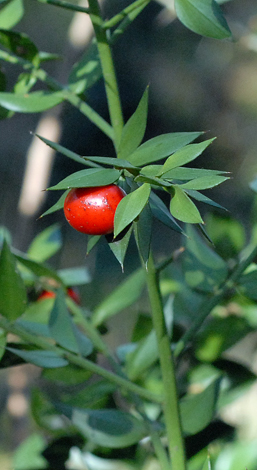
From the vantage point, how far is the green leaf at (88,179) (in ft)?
1.03

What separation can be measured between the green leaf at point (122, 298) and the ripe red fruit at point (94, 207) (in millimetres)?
276

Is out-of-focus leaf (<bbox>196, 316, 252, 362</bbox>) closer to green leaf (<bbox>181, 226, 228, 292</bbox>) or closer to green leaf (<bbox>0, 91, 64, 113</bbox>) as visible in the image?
green leaf (<bbox>181, 226, 228, 292</bbox>)

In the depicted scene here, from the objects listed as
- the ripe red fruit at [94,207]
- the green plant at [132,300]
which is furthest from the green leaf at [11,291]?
the ripe red fruit at [94,207]

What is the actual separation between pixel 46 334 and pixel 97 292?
68 cm

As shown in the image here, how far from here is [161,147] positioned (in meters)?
0.35

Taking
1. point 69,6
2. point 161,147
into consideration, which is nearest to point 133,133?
point 161,147

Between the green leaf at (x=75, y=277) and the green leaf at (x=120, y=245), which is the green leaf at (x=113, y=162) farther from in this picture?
the green leaf at (x=75, y=277)

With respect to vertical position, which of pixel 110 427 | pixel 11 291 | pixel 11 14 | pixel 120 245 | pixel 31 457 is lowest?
pixel 31 457

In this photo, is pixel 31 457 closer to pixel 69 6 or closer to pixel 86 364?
pixel 86 364

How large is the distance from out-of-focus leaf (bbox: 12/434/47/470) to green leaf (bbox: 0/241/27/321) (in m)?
0.24

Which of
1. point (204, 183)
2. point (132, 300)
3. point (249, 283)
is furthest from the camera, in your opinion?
point (132, 300)

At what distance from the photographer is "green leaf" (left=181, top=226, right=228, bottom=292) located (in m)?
0.58

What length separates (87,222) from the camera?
36 centimetres

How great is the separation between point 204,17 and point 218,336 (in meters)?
0.35
